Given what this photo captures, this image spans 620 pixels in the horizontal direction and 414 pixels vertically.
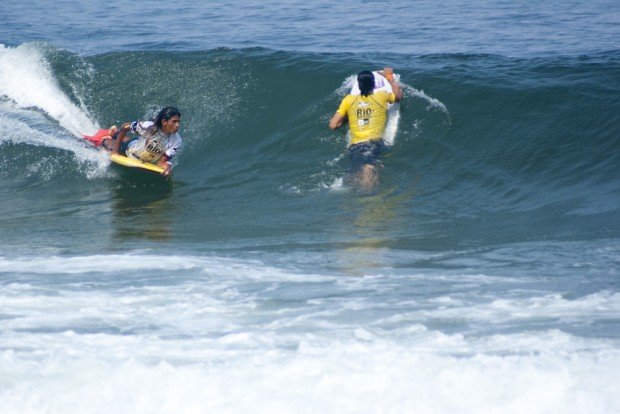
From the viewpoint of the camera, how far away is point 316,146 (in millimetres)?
11289

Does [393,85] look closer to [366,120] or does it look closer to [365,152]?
[366,120]

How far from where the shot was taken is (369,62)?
13922 millimetres

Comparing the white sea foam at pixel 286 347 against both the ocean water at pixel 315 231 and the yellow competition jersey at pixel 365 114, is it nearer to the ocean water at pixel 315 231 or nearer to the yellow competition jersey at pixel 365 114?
the ocean water at pixel 315 231

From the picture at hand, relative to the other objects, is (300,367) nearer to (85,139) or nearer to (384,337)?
(384,337)

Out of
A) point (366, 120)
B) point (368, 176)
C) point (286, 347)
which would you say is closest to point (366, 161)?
point (368, 176)

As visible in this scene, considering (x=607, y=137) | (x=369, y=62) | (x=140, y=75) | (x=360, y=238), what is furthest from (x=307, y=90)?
(x=360, y=238)

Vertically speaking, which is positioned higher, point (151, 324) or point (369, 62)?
point (369, 62)

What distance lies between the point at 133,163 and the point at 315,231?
283cm

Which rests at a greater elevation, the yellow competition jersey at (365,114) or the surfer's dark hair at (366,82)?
the surfer's dark hair at (366,82)

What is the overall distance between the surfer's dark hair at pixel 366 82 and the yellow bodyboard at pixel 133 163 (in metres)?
2.50

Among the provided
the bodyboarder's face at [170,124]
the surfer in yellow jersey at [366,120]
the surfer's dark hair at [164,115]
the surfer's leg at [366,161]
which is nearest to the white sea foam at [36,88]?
the surfer's dark hair at [164,115]

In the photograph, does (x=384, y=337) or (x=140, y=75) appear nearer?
(x=384, y=337)

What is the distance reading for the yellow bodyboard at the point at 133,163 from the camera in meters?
9.59

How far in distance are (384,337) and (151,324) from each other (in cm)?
136
